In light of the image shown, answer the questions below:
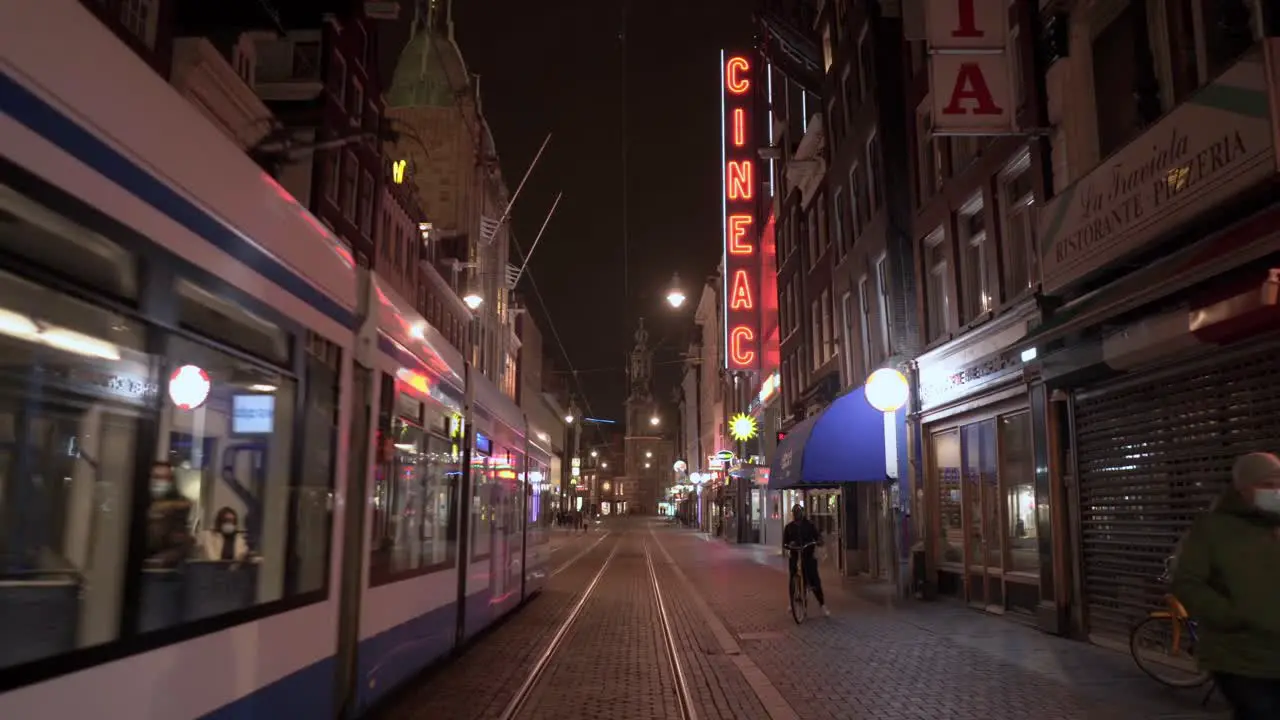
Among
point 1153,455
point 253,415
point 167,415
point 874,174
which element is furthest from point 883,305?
point 167,415

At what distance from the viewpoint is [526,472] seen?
15727 mm

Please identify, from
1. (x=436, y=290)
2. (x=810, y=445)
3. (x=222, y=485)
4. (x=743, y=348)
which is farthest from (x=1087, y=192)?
(x=436, y=290)

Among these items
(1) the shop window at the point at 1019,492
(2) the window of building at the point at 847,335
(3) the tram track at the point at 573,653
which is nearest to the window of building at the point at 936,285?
(1) the shop window at the point at 1019,492

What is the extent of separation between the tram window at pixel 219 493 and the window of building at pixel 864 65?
58.2 feet

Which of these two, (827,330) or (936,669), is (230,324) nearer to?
(936,669)

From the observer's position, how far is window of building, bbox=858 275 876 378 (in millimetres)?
21266

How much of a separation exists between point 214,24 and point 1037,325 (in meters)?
15.7

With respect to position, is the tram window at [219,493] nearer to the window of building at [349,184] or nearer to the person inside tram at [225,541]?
the person inside tram at [225,541]

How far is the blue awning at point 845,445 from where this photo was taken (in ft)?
62.4

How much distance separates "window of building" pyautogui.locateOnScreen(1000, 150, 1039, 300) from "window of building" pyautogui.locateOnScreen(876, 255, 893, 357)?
4.89 metres

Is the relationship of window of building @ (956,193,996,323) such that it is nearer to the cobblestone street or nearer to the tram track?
the cobblestone street

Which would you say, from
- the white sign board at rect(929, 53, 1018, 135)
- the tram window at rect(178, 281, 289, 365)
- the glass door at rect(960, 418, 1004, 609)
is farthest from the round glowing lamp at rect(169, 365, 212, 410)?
the glass door at rect(960, 418, 1004, 609)

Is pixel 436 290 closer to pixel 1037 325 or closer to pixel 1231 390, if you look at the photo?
pixel 1037 325

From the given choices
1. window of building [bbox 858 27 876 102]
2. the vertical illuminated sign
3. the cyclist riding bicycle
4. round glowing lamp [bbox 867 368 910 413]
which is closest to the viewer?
the cyclist riding bicycle
